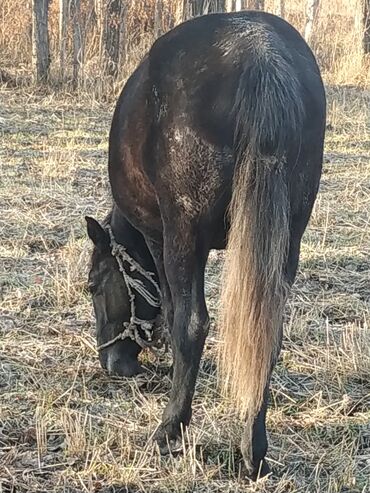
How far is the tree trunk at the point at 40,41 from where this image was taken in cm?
1032

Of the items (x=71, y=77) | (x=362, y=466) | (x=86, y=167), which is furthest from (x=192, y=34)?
(x=71, y=77)

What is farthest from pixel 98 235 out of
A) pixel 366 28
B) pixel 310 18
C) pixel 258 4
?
pixel 258 4

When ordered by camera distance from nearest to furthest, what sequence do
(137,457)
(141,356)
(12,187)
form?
1. (137,457)
2. (141,356)
3. (12,187)

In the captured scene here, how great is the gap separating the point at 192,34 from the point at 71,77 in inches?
327

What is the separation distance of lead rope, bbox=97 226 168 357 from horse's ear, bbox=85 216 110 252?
0.09ft

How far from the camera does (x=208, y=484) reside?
107 inches

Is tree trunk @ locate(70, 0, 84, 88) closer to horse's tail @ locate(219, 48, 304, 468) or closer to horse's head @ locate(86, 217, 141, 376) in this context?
horse's head @ locate(86, 217, 141, 376)

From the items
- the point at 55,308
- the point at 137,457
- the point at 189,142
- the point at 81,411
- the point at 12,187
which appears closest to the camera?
the point at 189,142

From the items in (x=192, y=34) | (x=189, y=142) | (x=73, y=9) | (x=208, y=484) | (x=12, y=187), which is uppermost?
(x=73, y=9)

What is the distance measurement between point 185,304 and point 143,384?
2.97 ft

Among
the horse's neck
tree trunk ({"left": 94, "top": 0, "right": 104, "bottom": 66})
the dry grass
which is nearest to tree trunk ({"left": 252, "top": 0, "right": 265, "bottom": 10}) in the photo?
the dry grass

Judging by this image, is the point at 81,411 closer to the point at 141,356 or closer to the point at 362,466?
the point at 141,356

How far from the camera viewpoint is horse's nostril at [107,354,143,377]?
3.61 metres

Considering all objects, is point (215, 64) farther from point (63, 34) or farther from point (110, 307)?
point (63, 34)
